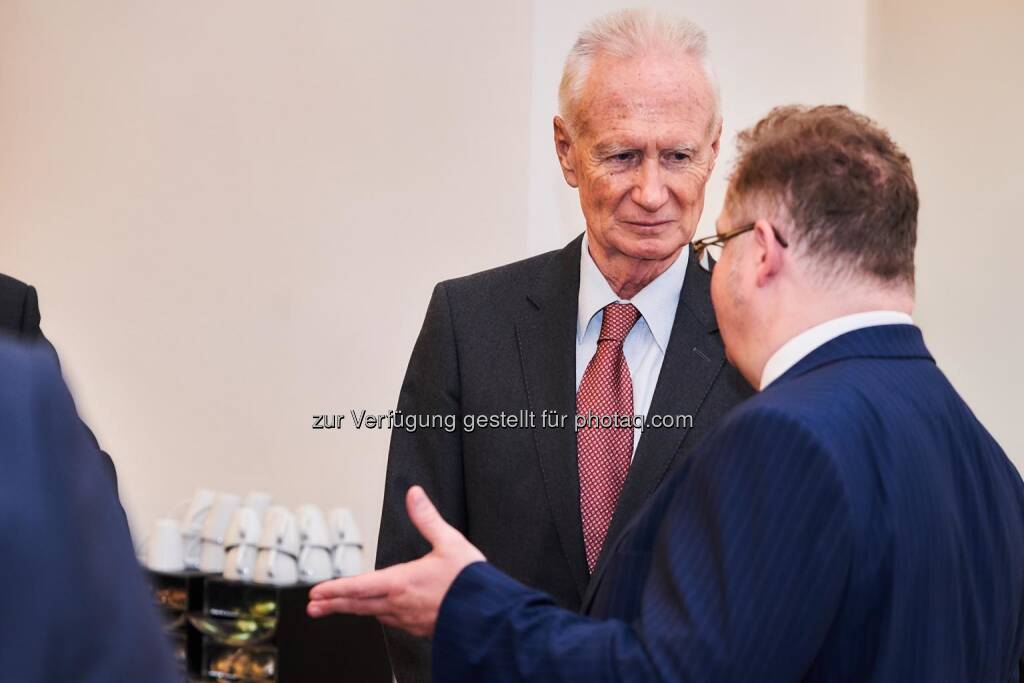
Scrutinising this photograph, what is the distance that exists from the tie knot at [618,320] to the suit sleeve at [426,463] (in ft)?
0.92

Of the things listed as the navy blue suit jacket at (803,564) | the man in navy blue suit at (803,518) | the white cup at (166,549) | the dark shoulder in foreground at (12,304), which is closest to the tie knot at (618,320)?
the man in navy blue suit at (803,518)

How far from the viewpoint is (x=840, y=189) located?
4.82 ft

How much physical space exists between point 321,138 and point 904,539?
285 centimetres

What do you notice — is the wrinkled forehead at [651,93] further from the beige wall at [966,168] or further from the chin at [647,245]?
the beige wall at [966,168]

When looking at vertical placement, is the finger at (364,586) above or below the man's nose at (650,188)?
below

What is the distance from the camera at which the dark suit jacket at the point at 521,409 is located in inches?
82.7

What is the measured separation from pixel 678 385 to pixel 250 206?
2.29 m

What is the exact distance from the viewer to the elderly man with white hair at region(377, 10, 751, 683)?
6.94 feet

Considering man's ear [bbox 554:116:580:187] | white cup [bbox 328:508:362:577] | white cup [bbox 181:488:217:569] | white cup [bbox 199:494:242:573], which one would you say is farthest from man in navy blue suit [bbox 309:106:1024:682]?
white cup [bbox 181:488:217:569]

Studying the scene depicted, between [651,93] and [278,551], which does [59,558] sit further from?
[278,551]

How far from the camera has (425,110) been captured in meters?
3.62

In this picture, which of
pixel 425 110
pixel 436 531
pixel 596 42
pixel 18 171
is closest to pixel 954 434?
pixel 436 531

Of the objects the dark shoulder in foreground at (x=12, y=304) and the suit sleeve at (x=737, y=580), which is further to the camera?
the dark shoulder in foreground at (x=12, y=304)

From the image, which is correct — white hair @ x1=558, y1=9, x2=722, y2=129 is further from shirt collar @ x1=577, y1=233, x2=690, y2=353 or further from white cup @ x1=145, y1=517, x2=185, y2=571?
white cup @ x1=145, y1=517, x2=185, y2=571
